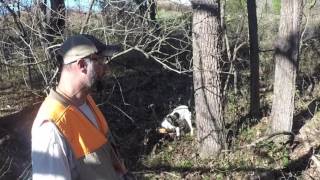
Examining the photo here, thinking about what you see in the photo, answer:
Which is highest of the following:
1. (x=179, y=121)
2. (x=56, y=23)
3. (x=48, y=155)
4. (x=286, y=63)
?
(x=56, y=23)

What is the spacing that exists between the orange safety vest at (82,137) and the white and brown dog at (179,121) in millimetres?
7795

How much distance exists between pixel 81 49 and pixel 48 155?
63 centimetres

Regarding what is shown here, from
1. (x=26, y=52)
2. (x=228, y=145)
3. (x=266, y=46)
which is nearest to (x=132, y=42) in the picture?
(x=26, y=52)

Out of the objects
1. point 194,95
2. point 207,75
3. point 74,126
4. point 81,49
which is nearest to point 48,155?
point 74,126

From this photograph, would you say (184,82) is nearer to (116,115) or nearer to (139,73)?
(139,73)

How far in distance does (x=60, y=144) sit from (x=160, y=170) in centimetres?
680

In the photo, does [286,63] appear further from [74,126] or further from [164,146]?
[74,126]

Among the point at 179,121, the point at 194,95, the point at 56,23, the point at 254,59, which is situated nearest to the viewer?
the point at 56,23

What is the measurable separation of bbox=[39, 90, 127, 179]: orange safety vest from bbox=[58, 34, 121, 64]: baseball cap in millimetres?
212

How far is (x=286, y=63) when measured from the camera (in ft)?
32.8

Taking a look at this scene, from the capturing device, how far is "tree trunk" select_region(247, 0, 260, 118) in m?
11.5

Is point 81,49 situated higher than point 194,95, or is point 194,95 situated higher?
point 81,49

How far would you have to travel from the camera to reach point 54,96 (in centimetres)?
295

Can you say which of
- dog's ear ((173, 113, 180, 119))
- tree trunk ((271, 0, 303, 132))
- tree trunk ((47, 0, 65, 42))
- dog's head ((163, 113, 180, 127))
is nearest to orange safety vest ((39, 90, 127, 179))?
tree trunk ((47, 0, 65, 42))
